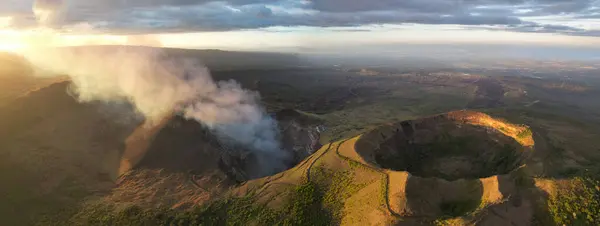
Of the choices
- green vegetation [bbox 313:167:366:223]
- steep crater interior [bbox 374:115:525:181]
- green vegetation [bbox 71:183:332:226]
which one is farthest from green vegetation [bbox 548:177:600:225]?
green vegetation [bbox 71:183:332:226]

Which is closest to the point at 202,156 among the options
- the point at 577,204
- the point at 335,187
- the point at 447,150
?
the point at 335,187

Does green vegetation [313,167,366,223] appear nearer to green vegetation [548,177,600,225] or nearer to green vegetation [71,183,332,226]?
green vegetation [71,183,332,226]

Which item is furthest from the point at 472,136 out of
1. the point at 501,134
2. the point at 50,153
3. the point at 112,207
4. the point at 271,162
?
the point at 50,153

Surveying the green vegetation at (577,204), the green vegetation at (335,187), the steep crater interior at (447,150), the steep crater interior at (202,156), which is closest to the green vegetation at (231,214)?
the green vegetation at (335,187)

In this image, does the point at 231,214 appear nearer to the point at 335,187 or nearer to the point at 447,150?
the point at 335,187

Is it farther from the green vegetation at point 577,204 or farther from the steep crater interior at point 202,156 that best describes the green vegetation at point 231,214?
the green vegetation at point 577,204

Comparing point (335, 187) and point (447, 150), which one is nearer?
point (335, 187)

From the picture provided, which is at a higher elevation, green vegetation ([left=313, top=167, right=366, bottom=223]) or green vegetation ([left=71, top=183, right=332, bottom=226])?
green vegetation ([left=313, top=167, right=366, bottom=223])
